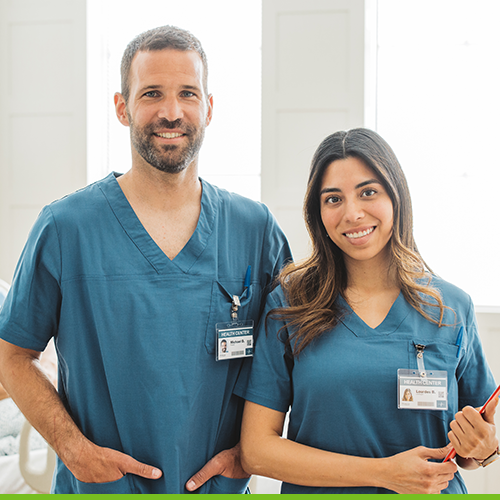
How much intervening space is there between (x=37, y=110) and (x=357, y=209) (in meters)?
2.26

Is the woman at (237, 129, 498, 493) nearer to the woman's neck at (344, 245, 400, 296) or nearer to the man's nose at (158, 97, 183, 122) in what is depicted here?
the woman's neck at (344, 245, 400, 296)

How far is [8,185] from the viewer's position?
2.75 meters

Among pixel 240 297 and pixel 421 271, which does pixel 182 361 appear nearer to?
pixel 240 297

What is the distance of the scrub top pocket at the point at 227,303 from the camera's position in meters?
1.12

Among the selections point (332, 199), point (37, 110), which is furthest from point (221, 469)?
point (37, 110)

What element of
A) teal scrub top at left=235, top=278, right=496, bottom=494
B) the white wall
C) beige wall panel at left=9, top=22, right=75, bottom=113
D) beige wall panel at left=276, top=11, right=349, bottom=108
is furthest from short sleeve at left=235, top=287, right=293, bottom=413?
beige wall panel at left=9, top=22, right=75, bottom=113

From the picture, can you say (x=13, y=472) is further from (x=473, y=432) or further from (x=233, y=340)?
(x=473, y=432)

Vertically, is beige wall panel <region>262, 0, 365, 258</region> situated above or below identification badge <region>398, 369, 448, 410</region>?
above

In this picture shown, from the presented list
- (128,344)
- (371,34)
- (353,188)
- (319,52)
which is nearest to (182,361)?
(128,344)

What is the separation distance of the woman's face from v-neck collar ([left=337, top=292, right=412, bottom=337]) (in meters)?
0.13

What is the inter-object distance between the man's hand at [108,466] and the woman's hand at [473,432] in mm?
642

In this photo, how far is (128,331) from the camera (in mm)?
1079

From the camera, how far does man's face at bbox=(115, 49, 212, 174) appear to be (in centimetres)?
112

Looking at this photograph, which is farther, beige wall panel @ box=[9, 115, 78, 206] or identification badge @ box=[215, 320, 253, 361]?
beige wall panel @ box=[9, 115, 78, 206]
